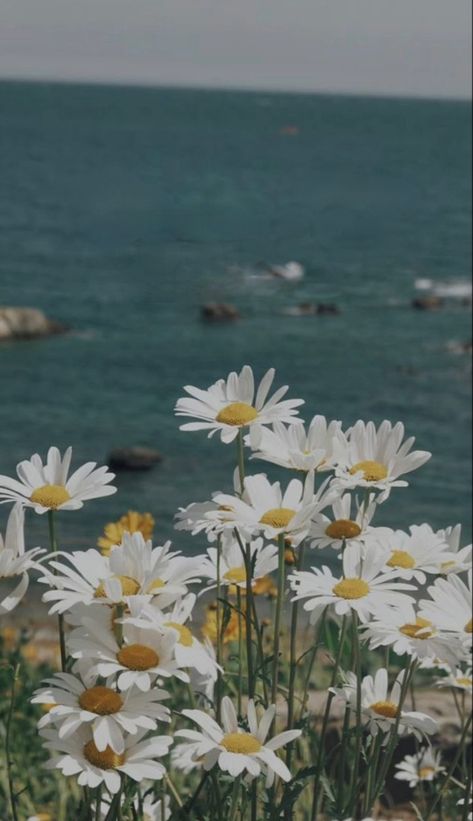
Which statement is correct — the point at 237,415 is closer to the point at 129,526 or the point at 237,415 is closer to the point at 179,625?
the point at 179,625

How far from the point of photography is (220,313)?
23.0 metres

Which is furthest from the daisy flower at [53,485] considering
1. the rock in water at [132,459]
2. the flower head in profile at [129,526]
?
the rock in water at [132,459]

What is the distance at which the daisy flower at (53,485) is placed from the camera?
1351 millimetres

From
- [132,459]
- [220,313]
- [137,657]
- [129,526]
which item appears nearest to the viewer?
[137,657]

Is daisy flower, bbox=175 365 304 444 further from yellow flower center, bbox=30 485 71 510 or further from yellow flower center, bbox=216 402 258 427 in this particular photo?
yellow flower center, bbox=30 485 71 510

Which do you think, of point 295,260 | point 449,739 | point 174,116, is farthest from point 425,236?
point 174,116

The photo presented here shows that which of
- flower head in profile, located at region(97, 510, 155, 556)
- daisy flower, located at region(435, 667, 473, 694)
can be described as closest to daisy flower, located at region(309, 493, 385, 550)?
daisy flower, located at region(435, 667, 473, 694)

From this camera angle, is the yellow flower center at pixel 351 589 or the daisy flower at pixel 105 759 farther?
the yellow flower center at pixel 351 589

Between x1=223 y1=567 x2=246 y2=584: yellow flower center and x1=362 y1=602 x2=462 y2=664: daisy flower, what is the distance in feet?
0.88

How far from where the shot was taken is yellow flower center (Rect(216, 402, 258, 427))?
146 centimetres

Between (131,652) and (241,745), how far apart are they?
16 cm

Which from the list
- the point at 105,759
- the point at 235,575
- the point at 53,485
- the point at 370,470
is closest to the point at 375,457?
the point at 370,470

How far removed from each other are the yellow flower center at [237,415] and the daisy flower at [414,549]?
0.19 m

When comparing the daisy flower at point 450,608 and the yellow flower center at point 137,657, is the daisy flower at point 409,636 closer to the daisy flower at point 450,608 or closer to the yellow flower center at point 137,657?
the daisy flower at point 450,608
